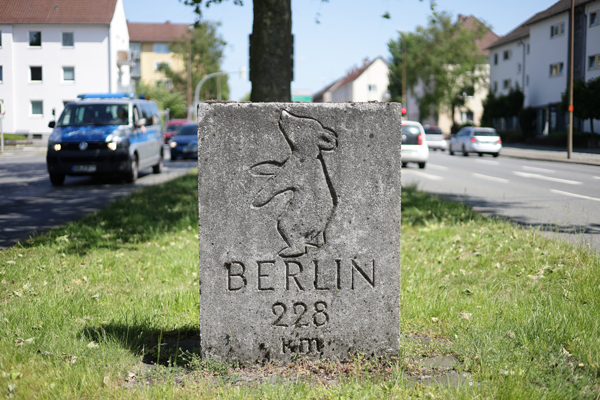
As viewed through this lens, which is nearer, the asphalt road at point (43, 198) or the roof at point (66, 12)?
the asphalt road at point (43, 198)

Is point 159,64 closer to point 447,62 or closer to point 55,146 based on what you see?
point 447,62

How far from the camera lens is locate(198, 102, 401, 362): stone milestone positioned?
3264 millimetres

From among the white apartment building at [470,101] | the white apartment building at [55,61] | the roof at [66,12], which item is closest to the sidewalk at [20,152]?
the white apartment building at [55,61]

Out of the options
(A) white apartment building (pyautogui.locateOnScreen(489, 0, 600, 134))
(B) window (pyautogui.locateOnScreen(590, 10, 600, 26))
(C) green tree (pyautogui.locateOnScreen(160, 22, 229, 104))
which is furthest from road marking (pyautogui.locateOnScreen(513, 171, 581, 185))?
(C) green tree (pyautogui.locateOnScreen(160, 22, 229, 104))

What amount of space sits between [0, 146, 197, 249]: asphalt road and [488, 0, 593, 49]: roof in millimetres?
35159

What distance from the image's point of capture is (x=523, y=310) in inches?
162

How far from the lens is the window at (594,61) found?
40531 millimetres

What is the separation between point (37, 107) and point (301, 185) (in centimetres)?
5645

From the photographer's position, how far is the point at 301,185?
10.8ft

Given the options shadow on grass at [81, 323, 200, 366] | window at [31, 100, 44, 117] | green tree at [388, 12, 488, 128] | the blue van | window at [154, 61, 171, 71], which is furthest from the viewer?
window at [154, 61, 171, 71]

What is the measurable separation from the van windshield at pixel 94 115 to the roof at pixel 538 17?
34897 millimetres

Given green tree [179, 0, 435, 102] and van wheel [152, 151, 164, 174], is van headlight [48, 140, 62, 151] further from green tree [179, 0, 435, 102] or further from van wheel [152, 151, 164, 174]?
green tree [179, 0, 435, 102]

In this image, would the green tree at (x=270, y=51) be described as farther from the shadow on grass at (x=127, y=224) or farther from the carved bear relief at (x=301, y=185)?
the carved bear relief at (x=301, y=185)

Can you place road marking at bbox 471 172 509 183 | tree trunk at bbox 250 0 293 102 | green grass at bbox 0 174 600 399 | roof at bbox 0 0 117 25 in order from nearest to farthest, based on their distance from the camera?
green grass at bbox 0 174 600 399
tree trunk at bbox 250 0 293 102
road marking at bbox 471 172 509 183
roof at bbox 0 0 117 25
